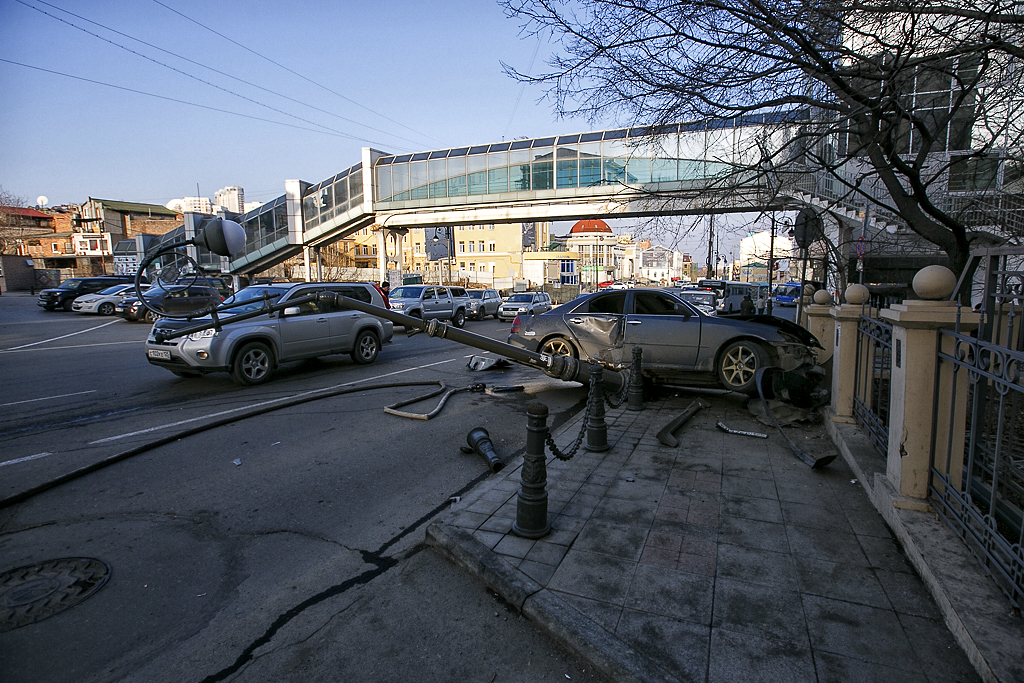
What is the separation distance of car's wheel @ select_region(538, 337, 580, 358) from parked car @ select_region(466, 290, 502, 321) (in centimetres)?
1547

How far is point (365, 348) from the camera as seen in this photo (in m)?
12.3

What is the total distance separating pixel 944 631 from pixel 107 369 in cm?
1355

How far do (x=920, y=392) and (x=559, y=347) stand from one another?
6249mm

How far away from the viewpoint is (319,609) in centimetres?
330

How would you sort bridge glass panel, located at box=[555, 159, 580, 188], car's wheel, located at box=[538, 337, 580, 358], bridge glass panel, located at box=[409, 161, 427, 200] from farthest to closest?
bridge glass panel, located at box=[409, 161, 427, 200]
bridge glass panel, located at box=[555, 159, 580, 188]
car's wheel, located at box=[538, 337, 580, 358]

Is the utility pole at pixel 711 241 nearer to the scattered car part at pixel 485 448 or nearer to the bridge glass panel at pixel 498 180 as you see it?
the scattered car part at pixel 485 448

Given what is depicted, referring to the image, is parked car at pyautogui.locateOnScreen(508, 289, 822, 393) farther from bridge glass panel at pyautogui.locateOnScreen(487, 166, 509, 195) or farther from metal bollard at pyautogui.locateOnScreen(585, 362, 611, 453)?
bridge glass panel at pyautogui.locateOnScreen(487, 166, 509, 195)

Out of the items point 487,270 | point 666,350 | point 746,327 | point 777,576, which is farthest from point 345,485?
point 487,270

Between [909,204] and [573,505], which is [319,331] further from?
[909,204]

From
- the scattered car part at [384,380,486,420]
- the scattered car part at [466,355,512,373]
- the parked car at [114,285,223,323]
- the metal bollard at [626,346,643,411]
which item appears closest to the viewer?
the parked car at [114,285,223,323]

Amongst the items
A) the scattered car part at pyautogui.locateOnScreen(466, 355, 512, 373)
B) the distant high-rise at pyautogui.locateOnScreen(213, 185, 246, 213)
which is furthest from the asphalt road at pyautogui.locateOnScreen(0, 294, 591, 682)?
the distant high-rise at pyautogui.locateOnScreen(213, 185, 246, 213)

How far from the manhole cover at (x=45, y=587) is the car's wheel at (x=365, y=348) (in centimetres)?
834

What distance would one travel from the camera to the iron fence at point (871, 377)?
496 cm

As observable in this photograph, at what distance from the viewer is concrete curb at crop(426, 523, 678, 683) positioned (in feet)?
8.73
